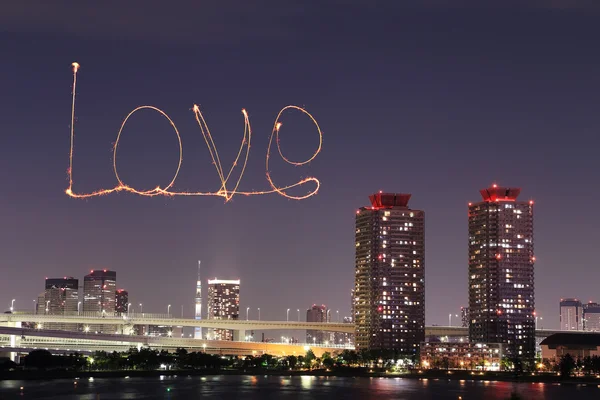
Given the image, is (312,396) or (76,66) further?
(312,396)

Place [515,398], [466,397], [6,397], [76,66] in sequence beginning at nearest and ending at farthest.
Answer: [515,398] < [76,66] < [6,397] < [466,397]

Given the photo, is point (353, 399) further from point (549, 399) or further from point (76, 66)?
point (76, 66)

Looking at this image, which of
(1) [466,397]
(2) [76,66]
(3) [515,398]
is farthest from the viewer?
(1) [466,397]

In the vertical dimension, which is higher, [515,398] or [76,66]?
[76,66]

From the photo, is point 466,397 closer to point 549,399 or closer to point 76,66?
point 549,399

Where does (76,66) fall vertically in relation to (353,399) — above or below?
above

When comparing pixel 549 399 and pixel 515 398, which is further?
pixel 549 399

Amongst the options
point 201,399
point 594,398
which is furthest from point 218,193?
point 594,398

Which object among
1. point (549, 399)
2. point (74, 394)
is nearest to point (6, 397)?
point (74, 394)

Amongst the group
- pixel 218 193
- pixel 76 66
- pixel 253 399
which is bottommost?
pixel 253 399
